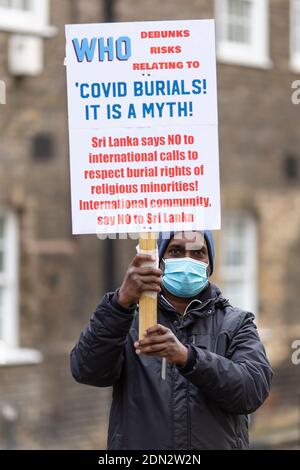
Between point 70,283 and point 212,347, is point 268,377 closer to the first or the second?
point 212,347

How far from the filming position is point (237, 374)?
14.0ft

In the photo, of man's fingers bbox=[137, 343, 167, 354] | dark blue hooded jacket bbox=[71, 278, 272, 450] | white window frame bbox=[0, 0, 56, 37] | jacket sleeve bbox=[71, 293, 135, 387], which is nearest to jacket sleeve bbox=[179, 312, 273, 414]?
dark blue hooded jacket bbox=[71, 278, 272, 450]

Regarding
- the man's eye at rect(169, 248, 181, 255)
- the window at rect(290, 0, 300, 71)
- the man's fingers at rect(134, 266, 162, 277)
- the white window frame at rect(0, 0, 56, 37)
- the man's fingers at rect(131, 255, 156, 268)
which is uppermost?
the window at rect(290, 0, 300, 71)

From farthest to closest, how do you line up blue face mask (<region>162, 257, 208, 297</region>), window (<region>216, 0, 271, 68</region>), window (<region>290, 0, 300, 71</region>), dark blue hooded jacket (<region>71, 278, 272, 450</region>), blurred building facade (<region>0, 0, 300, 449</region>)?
1. window (<region>290, 0, 300, 71</region>)
2. window (<region>216, 0, 271, 68</region>)
3. blurred building facade (<region>0, 0, 300, 449</region>)
4. blue face mask (<region>162, 257, 208, 297</region>)
5. dark blue hooded jacket (<region>71, 278, 272, 450</region>)

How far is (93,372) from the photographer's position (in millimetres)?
4348

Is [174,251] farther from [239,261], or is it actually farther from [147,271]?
[239,261]

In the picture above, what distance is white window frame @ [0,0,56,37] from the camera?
1350 cm

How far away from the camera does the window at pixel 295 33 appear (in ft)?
55.7

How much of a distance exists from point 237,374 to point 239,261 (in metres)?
12.2

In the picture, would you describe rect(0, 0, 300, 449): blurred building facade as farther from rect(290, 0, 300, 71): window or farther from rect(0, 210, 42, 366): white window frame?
rect(290, 0, 300, 71): window

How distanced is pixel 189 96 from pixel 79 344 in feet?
3.46

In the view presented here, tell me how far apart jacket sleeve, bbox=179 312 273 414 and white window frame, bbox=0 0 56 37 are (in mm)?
9583

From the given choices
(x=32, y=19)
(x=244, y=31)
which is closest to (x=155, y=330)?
(x=32, y=19)
